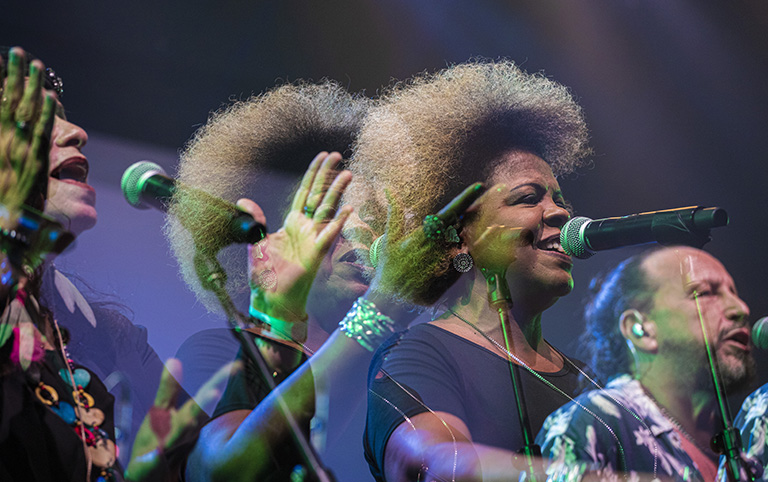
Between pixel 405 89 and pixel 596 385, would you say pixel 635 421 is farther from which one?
pixel 405 89

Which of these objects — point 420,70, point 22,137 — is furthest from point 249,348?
point 420,70

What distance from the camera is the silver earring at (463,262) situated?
1725 millimetres

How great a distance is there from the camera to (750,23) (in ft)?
9.39

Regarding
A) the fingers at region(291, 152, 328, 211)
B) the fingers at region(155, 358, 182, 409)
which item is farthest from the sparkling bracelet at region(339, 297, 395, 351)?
the fingers at region(155, 358, 182, 409)

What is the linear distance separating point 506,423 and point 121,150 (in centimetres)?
104

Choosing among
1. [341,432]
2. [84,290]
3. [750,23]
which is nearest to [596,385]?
[341,432]

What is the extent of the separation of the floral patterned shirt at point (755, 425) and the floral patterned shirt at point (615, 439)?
0.90ft

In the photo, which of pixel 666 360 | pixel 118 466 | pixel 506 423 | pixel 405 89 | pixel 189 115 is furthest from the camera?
pixel 405 89

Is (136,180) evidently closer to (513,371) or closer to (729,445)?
(513,371)

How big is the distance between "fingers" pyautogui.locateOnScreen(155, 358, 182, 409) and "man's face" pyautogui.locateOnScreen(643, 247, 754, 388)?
1.10 m

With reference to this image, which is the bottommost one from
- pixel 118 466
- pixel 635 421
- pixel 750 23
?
pixel 118 466

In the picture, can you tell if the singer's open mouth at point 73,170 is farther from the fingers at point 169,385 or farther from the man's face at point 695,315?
the man's face at point 695,315

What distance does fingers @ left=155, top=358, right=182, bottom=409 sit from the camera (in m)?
1.38

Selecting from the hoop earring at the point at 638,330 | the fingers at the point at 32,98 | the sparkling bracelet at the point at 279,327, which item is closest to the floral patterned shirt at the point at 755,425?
the hoop earring at the point at 638,330
